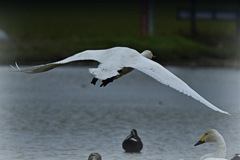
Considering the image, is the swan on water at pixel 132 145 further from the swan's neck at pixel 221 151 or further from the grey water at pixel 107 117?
the swan's neck at pixel 221 151

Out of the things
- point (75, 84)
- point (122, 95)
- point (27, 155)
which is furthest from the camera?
point (75, 84)

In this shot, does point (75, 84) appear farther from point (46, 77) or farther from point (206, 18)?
point (206, 18)

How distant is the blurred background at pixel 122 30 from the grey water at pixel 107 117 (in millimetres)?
3262

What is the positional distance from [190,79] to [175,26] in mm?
12608

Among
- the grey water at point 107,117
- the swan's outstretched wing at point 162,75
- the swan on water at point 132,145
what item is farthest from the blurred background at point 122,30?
the swan's outstretched wing at point 162,75

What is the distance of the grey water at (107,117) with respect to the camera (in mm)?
9406

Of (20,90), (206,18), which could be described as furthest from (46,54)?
(206,18)

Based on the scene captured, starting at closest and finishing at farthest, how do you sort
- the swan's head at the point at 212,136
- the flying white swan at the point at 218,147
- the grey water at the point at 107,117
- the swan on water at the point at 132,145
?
the flying white swan at the point at 218,147 < the swan's head at the point at 212,136 < the swan on water at the point at 132,145 < the grey water at the point at 107,117

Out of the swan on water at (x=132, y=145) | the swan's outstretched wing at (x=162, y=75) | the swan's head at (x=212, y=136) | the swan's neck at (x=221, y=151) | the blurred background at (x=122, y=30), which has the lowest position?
the swan on water at (x=132, y=145)

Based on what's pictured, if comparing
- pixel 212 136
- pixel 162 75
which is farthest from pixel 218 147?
pixel 162 75

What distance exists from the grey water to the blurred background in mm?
3262

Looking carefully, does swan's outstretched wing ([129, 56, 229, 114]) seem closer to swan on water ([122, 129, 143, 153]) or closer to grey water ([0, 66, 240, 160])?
grey water ([0, 66, 240, 160])

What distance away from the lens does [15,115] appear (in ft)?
42.4

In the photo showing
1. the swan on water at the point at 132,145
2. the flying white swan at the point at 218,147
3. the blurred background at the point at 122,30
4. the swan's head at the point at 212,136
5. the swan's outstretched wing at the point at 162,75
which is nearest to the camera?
the swan's outstretched wing at the point at 162,75
